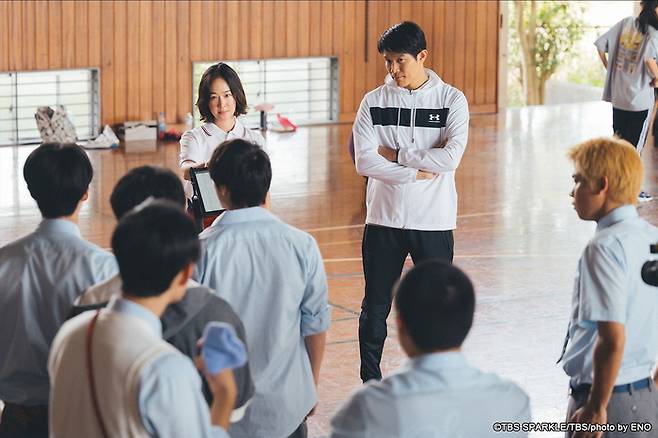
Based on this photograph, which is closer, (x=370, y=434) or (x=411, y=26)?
(x=370, y=434)

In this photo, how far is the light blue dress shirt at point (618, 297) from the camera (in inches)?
126

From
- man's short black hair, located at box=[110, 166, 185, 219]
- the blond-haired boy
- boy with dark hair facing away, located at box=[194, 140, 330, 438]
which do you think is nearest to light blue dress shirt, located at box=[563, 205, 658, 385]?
the blond-haired boy

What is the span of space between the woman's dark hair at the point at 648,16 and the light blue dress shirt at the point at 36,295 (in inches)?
257

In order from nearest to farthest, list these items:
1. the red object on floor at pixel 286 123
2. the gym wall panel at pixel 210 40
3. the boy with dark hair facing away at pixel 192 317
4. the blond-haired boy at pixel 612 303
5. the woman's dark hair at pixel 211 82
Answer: the boy with dark hair facing away at pixel 192 317, the blond-haired boy at pixel 612 303, the woman's dark hair at pixel 211 82, the gym wall panel at pixel 210 40, the red object on floor at pixel 286 123

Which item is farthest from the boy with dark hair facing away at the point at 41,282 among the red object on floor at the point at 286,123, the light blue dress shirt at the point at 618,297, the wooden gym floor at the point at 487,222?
the red object on floor at the point at 286,123

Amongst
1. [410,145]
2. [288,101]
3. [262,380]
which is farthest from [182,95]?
[262,380]

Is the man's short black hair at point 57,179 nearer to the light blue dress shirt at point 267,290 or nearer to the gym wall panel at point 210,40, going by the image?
the light blue dress shirt at point 267,290

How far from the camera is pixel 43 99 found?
12.9 metres

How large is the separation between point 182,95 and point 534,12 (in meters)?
6.63

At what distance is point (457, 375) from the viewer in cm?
246

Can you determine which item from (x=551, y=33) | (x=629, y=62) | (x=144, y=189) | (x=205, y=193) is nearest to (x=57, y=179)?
(x=144, y=189)

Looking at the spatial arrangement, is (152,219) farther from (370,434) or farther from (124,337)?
(370,434)

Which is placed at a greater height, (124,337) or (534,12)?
(534,12)

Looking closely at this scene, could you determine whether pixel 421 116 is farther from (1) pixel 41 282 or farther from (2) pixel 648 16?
(2) pixel 648 16
